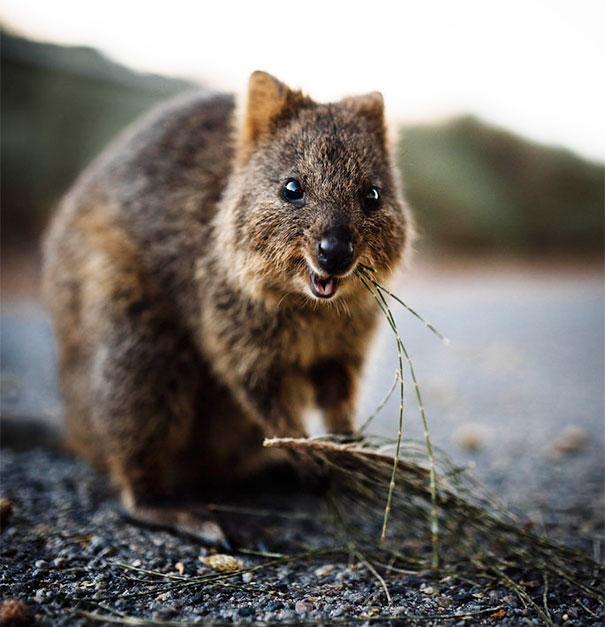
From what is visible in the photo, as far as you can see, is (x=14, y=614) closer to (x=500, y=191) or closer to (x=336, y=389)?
(x=336, y=389)

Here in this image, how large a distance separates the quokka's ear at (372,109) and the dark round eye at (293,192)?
70 centimetres

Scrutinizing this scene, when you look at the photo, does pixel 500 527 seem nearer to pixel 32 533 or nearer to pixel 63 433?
pixel 32 533

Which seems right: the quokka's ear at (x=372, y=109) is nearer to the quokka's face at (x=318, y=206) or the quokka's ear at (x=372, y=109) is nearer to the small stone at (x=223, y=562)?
the quokka's face at (x=318, y=206)

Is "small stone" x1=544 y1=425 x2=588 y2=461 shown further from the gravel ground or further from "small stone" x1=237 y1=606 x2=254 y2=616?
"small stone" x1=237 y1=606 x2=254 y2=616

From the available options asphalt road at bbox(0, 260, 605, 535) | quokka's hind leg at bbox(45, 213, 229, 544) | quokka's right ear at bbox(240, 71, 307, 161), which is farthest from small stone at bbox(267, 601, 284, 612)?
quokka's right ear at bbox(240, 71, 307, 161)

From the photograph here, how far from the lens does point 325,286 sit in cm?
261

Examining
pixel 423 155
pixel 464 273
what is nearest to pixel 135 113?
pixel 423 155

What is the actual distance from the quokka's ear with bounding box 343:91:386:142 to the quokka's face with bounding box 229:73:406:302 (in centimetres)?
6

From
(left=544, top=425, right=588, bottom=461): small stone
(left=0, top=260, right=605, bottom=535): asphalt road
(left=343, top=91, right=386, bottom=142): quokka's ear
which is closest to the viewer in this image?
(left=343, top=91, right=386, bottom=142): quokka's ear

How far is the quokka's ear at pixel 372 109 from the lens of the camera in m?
3.25

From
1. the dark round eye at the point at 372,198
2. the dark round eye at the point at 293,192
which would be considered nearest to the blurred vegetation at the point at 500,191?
the dark round eye at the point at 372,198

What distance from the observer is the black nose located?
96.5 inches

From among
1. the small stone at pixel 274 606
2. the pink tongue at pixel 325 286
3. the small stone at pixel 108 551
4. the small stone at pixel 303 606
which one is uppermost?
the pink tongue at pixel 325 286

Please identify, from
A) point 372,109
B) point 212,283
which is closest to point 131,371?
point 212,283
